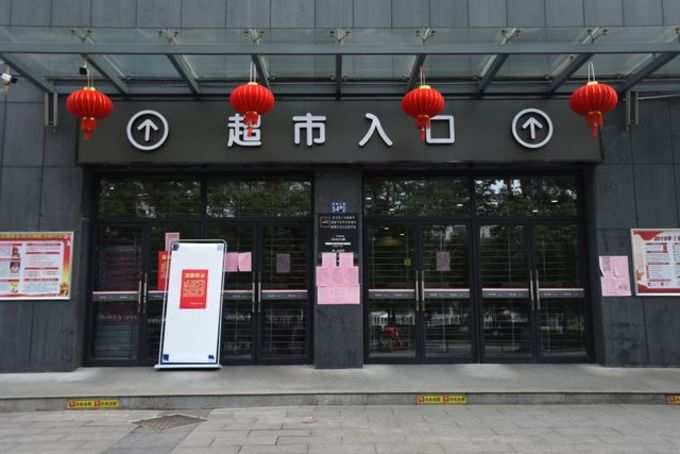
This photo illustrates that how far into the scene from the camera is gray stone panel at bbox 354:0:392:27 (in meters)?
7.50

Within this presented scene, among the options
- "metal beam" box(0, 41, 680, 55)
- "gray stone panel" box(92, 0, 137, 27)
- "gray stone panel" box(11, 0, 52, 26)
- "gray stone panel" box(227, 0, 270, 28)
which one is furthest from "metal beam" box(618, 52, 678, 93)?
"gray stone panel" box(11, 0, 52, 26)

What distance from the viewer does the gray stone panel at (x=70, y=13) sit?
743 cm

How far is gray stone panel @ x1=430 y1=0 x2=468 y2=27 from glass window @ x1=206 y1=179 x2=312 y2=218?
312 centimetres

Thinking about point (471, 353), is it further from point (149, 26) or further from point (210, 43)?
point (149, 26)

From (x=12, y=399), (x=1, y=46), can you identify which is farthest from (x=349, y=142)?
(x=12, y=399)

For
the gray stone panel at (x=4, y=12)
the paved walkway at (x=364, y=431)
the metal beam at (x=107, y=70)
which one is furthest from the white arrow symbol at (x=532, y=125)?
the gray stone panel at (x=4, y=12)

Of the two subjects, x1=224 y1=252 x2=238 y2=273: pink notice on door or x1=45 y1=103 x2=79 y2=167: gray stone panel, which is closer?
x1=45 y1=103 x2=79 y2=167: gray stone panel

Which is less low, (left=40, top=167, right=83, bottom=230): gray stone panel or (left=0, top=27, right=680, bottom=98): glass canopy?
(left=0, top=27, right=680, bottom=98): glass canopy

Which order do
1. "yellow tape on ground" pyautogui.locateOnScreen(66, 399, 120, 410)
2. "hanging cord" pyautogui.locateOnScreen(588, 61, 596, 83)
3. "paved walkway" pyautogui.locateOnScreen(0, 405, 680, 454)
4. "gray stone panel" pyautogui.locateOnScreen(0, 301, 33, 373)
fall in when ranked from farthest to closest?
"gray stone panel" pyautogui.locateOnScreen(0, 301, 33, 373), "hanging cord" pyautogui.locateOnScreen(588, 61, 596, 83), "yellow tape on ground" pyautogui.locateOnScreen(66, 399, 120, 410), "paved walkway" pyautogui.locateOnScreen(0, 405, 680, 454)

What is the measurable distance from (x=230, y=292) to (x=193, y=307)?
1.96 ft

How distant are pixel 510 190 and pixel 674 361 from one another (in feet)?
Result: 11.0

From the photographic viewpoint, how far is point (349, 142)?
737cm

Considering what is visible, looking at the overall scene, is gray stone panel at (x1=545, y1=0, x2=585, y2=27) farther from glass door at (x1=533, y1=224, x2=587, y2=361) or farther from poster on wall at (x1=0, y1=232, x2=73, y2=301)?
poster on wall at (x1=0, y1=232, x2=73, y2=301)

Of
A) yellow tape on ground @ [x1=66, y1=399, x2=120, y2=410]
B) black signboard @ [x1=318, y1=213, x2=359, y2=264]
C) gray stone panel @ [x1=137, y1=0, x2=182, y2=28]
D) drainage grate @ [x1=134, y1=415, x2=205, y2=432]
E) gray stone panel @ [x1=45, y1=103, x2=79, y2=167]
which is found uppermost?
gray stone panel @ [x1=137, y1=0, x2=182, y2=28]
